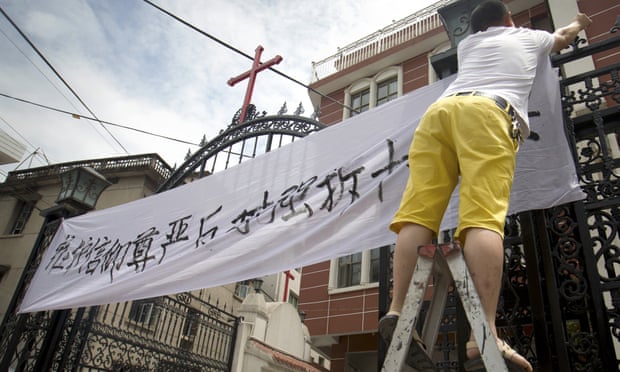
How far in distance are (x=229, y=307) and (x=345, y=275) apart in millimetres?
6060

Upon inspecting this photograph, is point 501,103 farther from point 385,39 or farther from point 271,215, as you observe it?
point 385,39

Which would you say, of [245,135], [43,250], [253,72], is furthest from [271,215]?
[253,72]

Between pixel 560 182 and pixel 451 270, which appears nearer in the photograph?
pixel 451 270

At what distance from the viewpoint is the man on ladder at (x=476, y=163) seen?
1.42 m

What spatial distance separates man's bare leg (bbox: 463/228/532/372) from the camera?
1385 mm

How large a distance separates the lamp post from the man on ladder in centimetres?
452

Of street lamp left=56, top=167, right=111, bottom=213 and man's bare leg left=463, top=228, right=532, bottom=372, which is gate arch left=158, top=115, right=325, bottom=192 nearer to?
street lamp left=56, top=167, right=111, bottom=213

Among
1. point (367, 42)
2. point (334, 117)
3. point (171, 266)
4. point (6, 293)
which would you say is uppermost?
point (367, 42)

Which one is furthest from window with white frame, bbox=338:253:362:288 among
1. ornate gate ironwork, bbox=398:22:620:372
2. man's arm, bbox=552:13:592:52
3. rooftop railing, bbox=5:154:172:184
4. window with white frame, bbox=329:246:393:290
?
man's arm, bbox=552:13:592:52

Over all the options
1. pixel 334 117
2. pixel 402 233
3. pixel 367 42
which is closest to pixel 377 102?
pixel 334 117

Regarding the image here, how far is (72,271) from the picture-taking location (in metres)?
4.65

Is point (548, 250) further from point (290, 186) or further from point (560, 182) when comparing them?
point (290, 186)

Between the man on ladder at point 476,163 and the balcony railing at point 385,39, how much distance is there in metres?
9.26

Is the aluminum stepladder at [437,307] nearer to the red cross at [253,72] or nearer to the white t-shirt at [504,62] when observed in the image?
the white t-shirt at [504,62]
